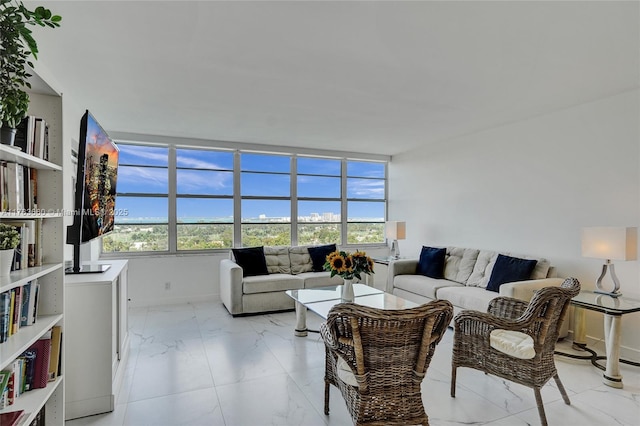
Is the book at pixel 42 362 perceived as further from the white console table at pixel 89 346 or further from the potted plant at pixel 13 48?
the potted plant at pixel 13 48

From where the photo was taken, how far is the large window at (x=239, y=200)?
5172mm

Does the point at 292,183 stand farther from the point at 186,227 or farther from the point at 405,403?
the point at 405,403

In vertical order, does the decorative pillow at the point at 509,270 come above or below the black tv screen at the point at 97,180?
below

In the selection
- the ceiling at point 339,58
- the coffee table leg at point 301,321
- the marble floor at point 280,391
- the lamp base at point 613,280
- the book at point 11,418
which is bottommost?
the marble floor at point 280,391

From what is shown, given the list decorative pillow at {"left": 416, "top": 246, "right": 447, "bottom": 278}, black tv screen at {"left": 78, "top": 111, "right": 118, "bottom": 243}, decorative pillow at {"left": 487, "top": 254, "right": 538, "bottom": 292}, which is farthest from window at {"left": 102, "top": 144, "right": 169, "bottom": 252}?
decorative pillow at {"left": 487, "top": 254, "right": 538, "bottom": 292}

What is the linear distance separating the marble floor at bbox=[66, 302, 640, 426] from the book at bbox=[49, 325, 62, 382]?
0.62 metres

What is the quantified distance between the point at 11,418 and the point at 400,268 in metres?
4.37

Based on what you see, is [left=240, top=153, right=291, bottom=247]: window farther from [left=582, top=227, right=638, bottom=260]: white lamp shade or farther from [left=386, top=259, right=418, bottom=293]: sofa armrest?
[left=582, top=227, right=638, bottom=260]: white lamp shade

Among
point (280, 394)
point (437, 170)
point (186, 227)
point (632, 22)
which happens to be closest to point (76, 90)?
point (186, 227)

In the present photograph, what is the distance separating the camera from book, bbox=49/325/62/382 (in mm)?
1815

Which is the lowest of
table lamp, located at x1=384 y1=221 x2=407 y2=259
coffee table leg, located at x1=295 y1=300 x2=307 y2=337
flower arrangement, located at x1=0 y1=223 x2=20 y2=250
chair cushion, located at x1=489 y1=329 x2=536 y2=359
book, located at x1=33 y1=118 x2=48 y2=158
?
coffee table leg, located at x1=295 y1=300 x2=307 y2=337

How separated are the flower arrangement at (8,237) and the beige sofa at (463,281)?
370 centimetres

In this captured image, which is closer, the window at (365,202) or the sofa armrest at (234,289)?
the sofa armrest at (234,289)

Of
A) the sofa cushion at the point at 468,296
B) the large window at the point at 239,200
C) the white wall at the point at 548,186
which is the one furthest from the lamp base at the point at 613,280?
the large window at the point at 239,200
